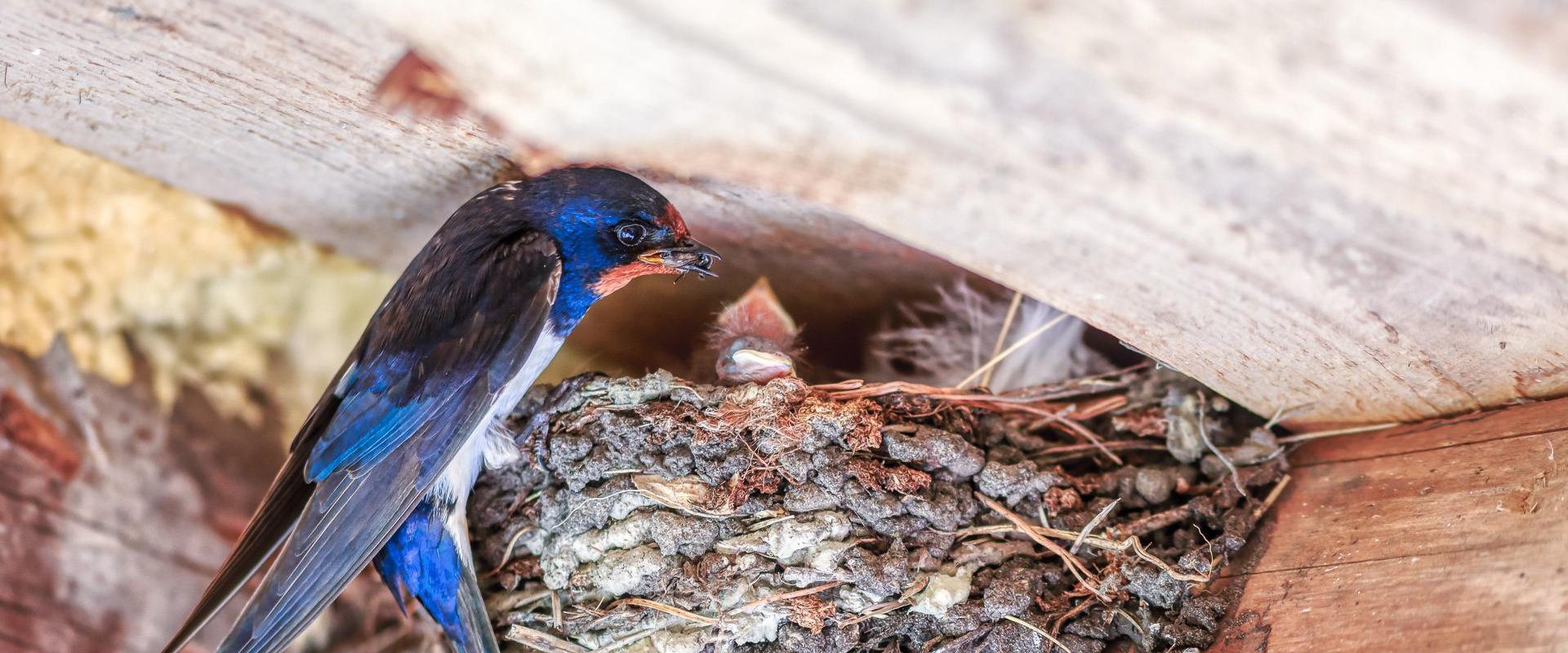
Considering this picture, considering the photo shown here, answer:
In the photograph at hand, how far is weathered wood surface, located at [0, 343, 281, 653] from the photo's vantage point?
2.40m

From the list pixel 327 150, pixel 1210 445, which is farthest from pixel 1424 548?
pixel 327 150

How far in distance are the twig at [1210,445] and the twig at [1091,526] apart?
0.73 ft

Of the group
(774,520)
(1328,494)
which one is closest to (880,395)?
(774,520)

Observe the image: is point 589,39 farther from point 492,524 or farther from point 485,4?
point 492,524

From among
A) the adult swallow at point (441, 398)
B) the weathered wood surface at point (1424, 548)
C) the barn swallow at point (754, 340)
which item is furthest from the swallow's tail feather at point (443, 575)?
the weathered wood surface at point (1424, 548)

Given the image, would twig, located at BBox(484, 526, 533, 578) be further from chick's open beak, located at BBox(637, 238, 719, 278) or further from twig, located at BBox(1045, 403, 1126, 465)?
twig, located at BBox(1045, 403, 1126, 465)

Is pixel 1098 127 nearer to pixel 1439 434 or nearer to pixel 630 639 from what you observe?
pixel 1439 434

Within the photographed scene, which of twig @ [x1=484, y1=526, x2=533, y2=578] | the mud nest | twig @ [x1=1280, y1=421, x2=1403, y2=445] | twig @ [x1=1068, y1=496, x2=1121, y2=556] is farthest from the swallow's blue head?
twig @ [x1=1280, y1=421, x2=1403, y2=445]

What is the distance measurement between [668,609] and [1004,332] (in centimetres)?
96

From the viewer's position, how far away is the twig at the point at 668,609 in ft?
6.86

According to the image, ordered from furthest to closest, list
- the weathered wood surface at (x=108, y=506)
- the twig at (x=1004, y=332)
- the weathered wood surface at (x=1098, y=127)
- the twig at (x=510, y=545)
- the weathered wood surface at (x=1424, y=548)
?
the twig at (x=1004, y=332)
the weathered wood surface at (x=108, y=506)
the twig at (x=510, y=545)
the weathered wood surface at (x=1424, y=548)
the weathered wood surface at (x=1098, y=127)

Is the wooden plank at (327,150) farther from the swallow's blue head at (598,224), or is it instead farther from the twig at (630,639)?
the twig at (630,639)

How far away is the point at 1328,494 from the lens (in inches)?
79.2

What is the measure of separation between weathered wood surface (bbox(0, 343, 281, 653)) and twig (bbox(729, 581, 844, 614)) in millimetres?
1361
